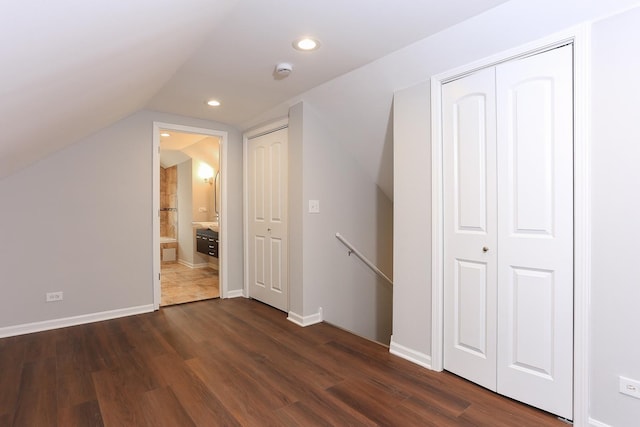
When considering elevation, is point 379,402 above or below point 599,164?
below

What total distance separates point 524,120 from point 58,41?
7.33 feet

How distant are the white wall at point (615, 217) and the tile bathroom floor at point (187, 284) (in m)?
3.95

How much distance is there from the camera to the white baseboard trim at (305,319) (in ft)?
10.8

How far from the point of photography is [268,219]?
3998 mm

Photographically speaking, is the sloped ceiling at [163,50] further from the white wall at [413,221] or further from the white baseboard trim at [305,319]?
the white baseboard trim at [305,319]

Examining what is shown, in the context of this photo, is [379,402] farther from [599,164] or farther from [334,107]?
[334,107]

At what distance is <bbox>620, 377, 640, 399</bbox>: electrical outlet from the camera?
5.09 ft

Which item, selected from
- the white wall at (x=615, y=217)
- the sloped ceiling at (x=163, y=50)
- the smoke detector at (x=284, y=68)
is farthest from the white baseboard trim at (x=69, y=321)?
the white wall at (x=615, y=217)

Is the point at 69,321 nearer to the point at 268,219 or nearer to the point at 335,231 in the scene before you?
the point at 268,219

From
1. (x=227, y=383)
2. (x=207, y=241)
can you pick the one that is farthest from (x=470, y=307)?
(x=207, y=241)

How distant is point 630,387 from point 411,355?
1.24 m

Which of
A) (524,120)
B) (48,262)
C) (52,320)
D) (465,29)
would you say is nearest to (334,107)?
(465,29)

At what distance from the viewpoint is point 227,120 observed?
164 inches

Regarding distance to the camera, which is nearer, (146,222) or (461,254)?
(461,254)
